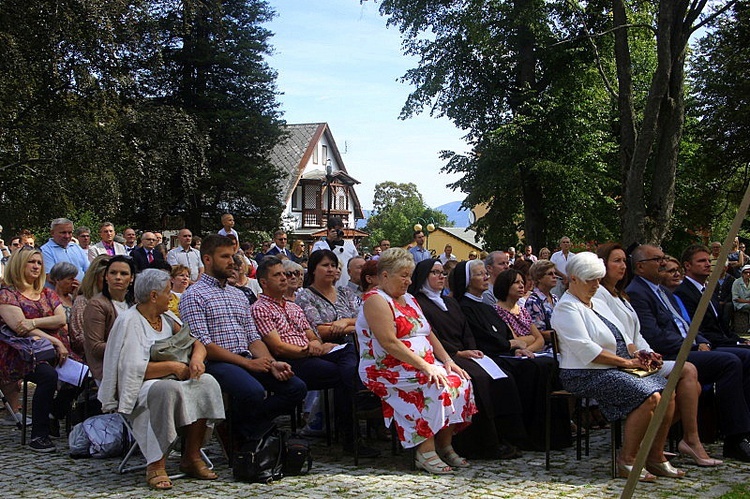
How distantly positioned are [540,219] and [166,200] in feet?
42.6

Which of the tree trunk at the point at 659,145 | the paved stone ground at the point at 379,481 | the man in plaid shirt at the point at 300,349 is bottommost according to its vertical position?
the paved stone ground at the point at 379,481

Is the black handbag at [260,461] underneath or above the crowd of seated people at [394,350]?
underneath

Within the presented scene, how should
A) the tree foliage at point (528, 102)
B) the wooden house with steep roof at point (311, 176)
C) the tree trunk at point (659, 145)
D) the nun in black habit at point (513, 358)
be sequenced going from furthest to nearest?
the wooden house with steep roof at point (311, 176), the tree foliage at point (528, 102), the tree trunk at point (659, 145), the nun in black habit at point (513, 358)

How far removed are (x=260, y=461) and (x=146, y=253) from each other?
6968 mm

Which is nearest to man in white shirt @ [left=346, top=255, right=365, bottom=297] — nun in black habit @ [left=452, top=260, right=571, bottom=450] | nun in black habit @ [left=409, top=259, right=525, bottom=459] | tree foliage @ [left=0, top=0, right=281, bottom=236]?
nun in black habit @ [left=452, top=260, right=571, bottom=450]

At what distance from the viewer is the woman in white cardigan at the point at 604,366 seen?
18.4 feet

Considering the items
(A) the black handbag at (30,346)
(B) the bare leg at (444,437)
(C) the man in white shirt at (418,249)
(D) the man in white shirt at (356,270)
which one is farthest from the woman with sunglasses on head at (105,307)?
(C) the man in white shirt at (418,249)

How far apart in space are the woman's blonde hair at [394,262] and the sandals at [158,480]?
211 centimetres

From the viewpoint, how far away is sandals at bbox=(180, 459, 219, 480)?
5.63 meters

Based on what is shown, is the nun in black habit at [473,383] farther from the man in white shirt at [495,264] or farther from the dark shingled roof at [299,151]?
the dark shingled roof at [299,151]

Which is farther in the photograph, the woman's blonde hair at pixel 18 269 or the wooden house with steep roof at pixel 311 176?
the wooden house with steep roof at pixel 311 176

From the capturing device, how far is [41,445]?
6.49 metres

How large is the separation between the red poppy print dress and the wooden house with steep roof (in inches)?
1947

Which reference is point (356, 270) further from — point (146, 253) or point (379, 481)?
point (146, 253)
